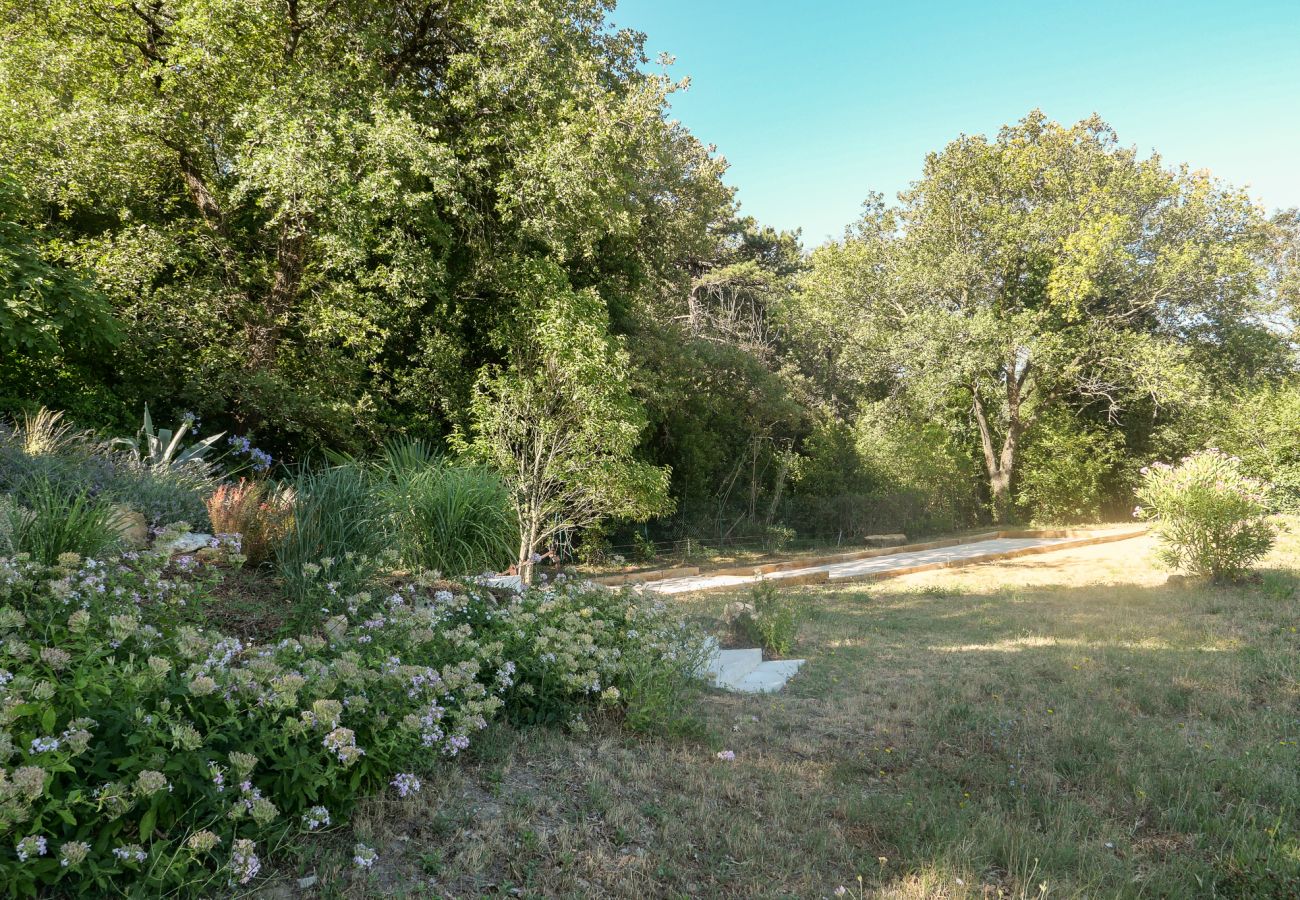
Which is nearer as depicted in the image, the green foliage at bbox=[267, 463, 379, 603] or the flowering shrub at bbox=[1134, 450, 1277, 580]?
the green foliage at bbox=[267, 463, 379, 603]

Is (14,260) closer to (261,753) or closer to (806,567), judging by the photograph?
(261,753)

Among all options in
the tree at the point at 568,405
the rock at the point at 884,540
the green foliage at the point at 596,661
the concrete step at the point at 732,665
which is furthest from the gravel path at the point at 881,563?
the green foliage at the point at 596,661

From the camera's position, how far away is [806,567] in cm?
1426

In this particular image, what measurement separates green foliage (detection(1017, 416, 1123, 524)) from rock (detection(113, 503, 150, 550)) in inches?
852

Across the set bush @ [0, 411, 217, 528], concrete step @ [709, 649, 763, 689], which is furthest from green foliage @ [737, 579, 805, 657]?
bush @ [0, 411, 217, 528]

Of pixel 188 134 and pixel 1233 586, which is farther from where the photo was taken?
pixel 188 134

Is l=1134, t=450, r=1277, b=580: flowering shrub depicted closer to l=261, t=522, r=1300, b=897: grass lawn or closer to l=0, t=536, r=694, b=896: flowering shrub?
l=261, t=522, r=1300, b=897: grass lawn

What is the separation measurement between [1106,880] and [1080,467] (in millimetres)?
21725

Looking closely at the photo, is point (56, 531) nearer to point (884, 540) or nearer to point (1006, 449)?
point (884, 540)

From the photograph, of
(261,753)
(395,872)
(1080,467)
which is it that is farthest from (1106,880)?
(1080,467)

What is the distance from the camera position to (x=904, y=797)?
3.27 meters

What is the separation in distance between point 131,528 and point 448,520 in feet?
6.74

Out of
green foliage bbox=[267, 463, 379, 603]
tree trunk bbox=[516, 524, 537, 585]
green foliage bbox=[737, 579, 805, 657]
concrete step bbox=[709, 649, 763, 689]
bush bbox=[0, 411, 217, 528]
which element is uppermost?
bush bbox=[0, 411, 217, 528]

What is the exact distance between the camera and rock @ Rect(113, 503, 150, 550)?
398cm
